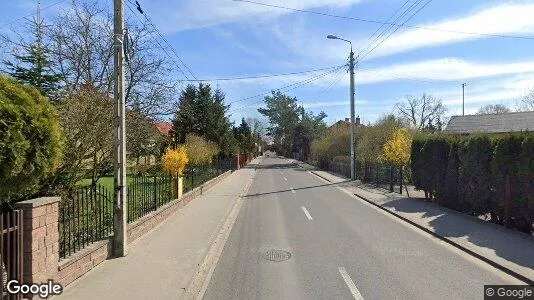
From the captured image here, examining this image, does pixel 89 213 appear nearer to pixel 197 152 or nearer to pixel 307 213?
pixel 307 213

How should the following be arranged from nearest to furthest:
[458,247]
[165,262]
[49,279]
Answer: [49,279], [165,262], [458,247]

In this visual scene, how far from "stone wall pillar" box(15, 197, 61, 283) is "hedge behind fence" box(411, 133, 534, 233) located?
10177mm

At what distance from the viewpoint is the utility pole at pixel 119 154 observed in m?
8.58

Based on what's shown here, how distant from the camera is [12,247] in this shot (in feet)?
18.0

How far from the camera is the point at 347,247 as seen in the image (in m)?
9.85

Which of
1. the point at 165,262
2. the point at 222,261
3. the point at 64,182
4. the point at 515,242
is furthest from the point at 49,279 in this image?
the point at 515,242

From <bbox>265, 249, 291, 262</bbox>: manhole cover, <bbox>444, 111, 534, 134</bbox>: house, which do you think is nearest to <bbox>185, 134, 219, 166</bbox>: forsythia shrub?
<bbox>265, 249, 291, 262</bbox>: manhole cover

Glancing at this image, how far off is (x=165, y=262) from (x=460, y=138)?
11.4 metres

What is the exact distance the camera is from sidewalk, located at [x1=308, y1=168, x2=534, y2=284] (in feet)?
27.0

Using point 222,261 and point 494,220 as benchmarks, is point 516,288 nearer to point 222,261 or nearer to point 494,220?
point 222,261

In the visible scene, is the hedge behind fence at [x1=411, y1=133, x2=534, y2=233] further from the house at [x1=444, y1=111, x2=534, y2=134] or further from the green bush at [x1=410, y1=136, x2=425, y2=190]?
the house at [x1=444, y1=111, x2=534, y2=134]

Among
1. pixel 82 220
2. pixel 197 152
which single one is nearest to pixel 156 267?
pixel 82 220

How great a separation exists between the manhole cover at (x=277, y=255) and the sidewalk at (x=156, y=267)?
1311 millimetres

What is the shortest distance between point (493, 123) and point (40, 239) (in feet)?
153
